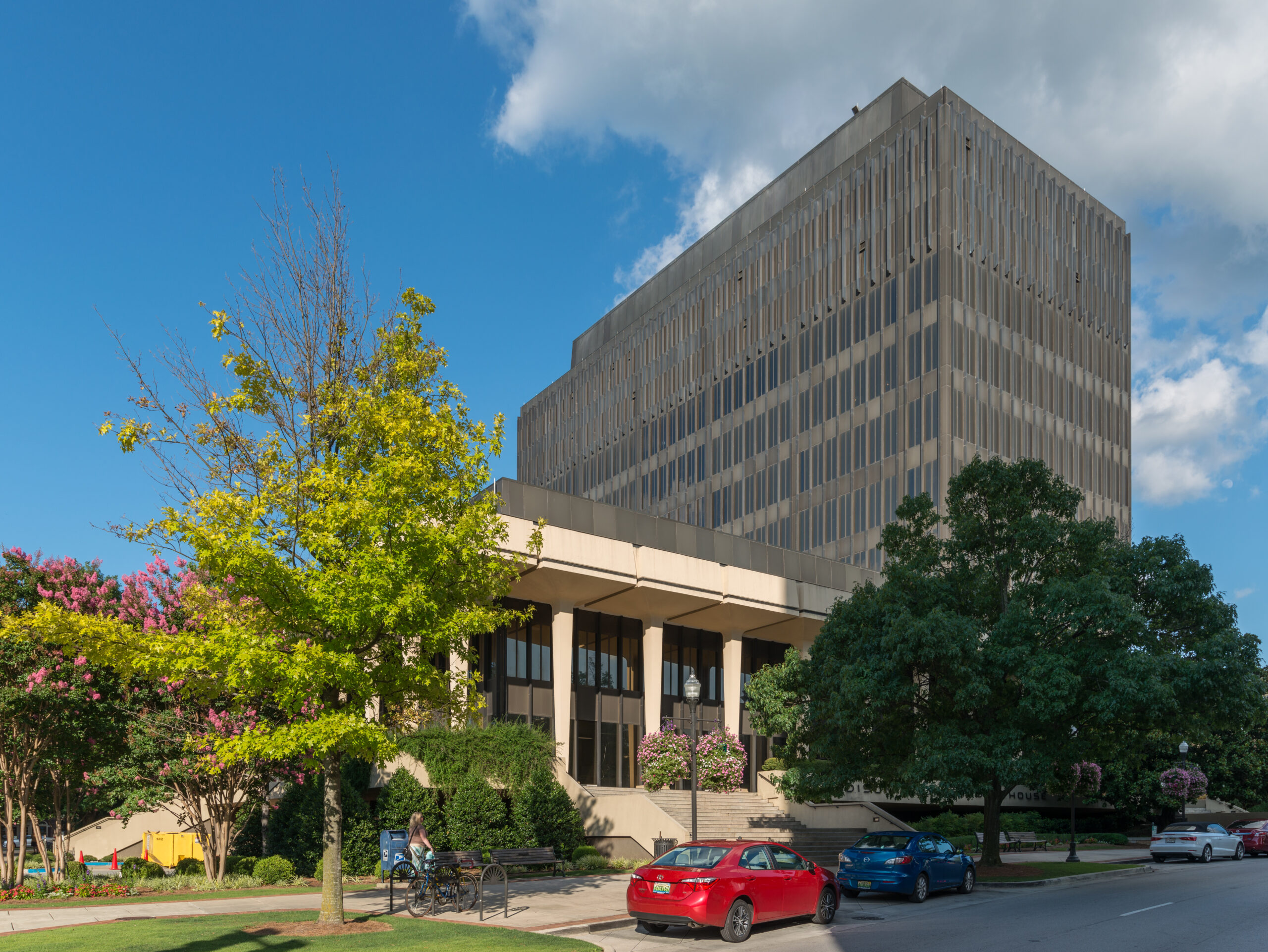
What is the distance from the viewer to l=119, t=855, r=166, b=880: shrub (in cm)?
2489

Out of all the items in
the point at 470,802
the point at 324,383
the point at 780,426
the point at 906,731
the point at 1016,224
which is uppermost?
the point at 1016,224

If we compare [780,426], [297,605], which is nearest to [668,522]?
[297,605]

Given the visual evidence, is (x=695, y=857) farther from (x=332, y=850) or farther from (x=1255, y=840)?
Result: (x=1255, y=840)

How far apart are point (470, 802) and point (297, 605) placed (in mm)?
12776

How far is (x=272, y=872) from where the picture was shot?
23.9m

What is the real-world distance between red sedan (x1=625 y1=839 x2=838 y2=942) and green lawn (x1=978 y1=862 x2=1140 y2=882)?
33.0 ft

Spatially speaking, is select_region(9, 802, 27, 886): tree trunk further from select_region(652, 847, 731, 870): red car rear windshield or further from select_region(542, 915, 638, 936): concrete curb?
select_region(652, 847, 731, 870): red car rear windshield

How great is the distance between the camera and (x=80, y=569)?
78.2 feet

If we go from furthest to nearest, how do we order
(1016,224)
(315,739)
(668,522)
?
(1016,224) < (668,522) < (315,739)

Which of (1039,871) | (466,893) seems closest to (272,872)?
(466,893)

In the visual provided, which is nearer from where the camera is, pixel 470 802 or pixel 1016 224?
pixel 470 802

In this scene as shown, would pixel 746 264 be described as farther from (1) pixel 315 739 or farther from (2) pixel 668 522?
(1) pixel 315 739

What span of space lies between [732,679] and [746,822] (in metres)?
8.59

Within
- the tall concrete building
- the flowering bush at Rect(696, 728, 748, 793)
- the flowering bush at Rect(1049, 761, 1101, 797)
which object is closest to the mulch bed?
the flowering bush at Rect(696, 728, 748, 793)
